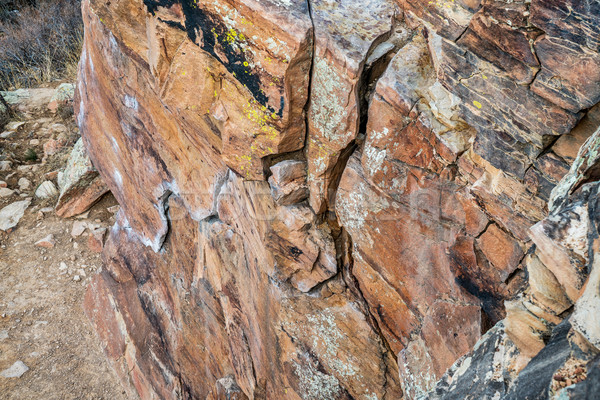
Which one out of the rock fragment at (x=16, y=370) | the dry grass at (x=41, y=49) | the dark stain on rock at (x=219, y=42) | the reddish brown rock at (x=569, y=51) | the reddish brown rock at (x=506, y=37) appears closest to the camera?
the reddish brown rock at (x=569, y=51)

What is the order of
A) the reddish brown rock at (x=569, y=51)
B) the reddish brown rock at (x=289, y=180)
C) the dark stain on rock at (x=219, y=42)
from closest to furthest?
the reddish brown rock at (x=569, y=51) < the dark stain on rock at (x=219, y=42) < the reddish brown rock at (x=289, y=180)

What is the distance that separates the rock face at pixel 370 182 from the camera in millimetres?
2184

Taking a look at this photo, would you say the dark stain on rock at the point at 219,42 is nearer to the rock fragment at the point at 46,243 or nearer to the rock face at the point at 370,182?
the rock face at the point at 370,182

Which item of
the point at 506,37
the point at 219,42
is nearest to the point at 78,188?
the point at 219,42

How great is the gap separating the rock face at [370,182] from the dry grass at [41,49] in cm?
644

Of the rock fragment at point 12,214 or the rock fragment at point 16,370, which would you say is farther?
the rock fragment at point 12,214

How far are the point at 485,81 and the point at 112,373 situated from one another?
7.24 meters

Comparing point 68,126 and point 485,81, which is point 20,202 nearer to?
point 68,126

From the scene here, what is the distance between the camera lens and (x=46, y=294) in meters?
8.22

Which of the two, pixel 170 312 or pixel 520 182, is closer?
pixel 520 182

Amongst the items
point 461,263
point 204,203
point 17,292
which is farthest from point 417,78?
point 17,292

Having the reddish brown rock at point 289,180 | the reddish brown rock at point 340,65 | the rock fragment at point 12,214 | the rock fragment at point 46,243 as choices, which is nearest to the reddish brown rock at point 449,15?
the reddish brown rock at point 340,65

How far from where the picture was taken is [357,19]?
3.35m

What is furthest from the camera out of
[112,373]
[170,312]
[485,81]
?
[112,373]
